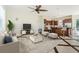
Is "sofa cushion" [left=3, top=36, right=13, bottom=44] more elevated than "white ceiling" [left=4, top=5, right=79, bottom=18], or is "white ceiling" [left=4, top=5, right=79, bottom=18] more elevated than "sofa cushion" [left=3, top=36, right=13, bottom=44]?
"white ceiling" [left=4, top=5, right=79, bottom=18]

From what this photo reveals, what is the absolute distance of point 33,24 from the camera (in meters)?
2.55

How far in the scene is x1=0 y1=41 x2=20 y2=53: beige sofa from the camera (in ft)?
8.07

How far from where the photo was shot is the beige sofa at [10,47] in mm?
2460

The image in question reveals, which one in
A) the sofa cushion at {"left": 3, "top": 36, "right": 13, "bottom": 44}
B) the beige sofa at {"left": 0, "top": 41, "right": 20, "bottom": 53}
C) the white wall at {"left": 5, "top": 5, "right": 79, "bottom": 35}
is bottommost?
the beige sofa at {"left": 0, "top": 41, "right": 20, "bottom": 53}

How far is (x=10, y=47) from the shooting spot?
8.18 ft

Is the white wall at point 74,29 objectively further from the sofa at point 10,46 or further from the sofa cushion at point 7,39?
the sofa cushion at point 7,39

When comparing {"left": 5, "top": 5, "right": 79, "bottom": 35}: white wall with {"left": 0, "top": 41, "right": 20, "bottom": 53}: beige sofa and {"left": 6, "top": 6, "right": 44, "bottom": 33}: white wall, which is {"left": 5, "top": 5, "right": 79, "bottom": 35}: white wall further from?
{"left": 0, "top": 41, "right": 20, "bottom": 53}: beige sofa

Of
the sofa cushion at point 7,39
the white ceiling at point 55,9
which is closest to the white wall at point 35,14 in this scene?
the white ceiling at point 55,9

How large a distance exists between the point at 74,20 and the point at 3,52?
165 centimetres

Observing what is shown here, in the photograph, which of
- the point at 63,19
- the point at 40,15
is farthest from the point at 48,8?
the point at 63,19

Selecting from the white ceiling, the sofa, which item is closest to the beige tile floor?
the sofa

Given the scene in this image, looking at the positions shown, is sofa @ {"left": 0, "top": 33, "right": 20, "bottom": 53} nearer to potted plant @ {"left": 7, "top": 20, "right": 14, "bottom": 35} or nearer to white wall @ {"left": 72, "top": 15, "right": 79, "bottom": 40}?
potted plant @ {"left": 7, "top": 20, "right": 14, "bottom": 35}

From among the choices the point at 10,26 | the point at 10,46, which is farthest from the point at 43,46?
the point at 10,26
